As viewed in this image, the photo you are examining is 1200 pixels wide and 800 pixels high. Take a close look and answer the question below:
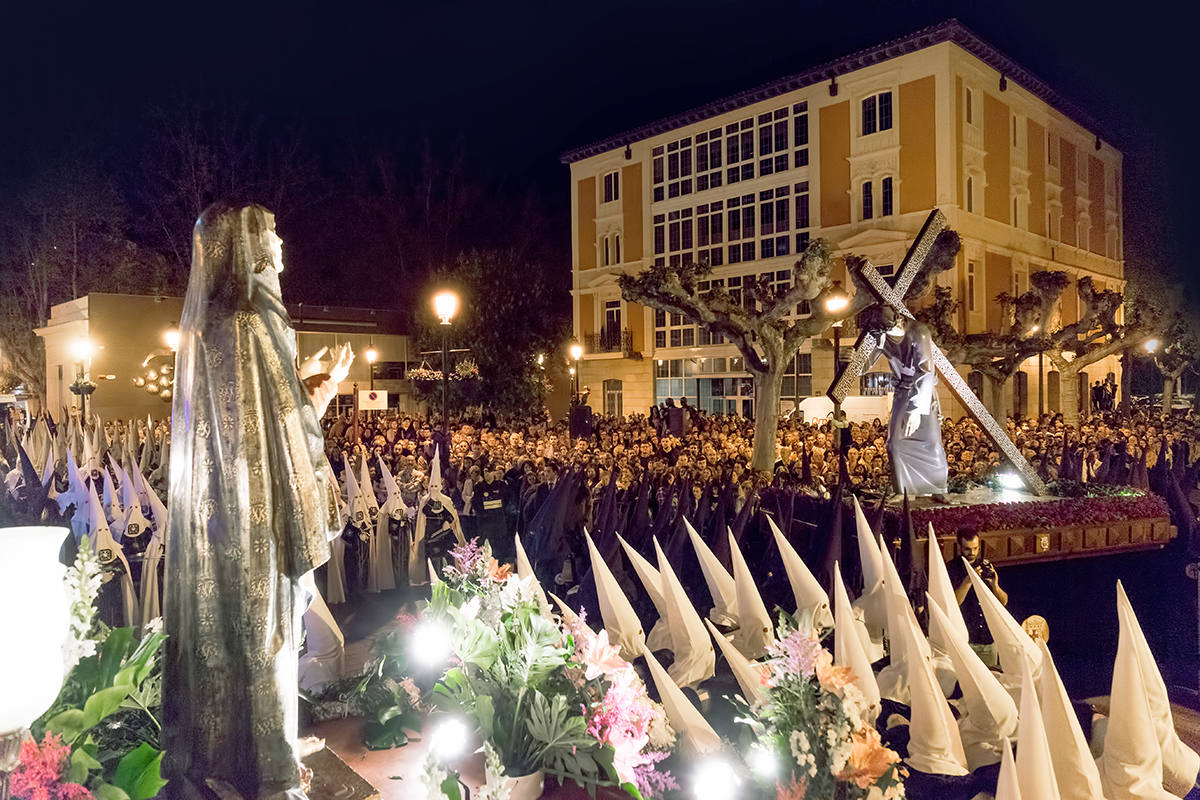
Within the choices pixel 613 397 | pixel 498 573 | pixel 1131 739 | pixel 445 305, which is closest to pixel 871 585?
pixel 1131 739

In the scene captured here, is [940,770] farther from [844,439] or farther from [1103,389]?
[1103,389]

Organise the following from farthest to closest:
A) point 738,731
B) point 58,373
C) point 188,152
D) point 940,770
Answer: point 58,373
point 188,152
point 738,731
point 940,770

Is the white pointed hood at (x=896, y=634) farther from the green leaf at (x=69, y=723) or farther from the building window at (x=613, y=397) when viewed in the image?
the building window at (x=613, y=397)

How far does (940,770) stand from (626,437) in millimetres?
13806

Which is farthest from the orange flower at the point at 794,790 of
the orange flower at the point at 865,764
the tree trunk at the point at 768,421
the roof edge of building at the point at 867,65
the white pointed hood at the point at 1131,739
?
the roof edge of building at the point at 867,65

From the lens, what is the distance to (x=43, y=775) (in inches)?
104

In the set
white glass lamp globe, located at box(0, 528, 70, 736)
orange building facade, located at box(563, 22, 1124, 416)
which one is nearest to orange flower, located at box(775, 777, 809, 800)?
white glass lamp globe, located at box(0, 528, 70, 736)

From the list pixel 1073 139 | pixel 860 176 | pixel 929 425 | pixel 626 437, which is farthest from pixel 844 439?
pixel 1073 139

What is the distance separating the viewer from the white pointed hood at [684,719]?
12.3 ft

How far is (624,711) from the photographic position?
142 inches

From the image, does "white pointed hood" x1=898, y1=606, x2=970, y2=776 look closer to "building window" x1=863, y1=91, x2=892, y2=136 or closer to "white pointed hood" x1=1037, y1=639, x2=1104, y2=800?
"white pointed hood" x1=1037, y1=639, x2=1104, y2=800

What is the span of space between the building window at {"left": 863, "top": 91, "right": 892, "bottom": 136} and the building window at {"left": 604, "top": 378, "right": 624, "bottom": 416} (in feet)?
53.5

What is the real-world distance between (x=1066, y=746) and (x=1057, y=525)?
28.7 feet

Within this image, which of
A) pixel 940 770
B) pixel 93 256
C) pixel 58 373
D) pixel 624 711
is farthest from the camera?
pixel 93 256
